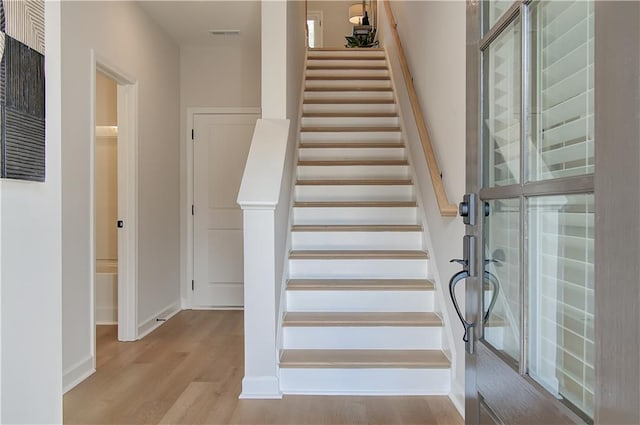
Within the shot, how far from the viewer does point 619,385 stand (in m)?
0.52

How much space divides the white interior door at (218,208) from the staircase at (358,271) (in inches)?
31.2

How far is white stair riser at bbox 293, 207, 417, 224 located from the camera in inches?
127

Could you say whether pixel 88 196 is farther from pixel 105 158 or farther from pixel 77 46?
pixel 105 158

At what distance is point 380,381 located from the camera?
7.47 ft

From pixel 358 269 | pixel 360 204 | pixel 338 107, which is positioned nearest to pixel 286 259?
pixel 358 269

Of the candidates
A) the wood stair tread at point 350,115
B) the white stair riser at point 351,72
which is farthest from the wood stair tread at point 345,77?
the wood stair tread at point 350,115

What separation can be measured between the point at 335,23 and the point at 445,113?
5653mm

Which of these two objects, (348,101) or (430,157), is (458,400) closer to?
(430,157)

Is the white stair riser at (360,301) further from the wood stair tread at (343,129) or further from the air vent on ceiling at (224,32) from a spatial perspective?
the air vent on ceiling at (224,32)

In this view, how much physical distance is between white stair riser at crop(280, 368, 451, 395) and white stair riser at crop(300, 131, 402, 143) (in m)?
2.28

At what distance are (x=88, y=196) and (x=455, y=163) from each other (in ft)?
7.54

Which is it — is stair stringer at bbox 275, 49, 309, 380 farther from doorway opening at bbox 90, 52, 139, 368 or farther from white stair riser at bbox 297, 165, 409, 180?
doorway opening at bbox 90, 52, 139, 368

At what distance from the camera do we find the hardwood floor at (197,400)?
2.05 metres

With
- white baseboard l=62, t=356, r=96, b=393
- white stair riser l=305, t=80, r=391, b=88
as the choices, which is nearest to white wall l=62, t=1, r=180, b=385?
white baseboard l=62, t=356, r=96, b=393
